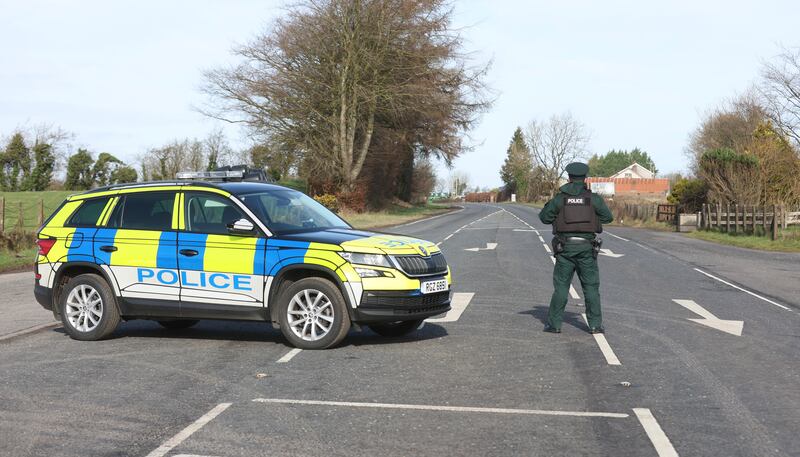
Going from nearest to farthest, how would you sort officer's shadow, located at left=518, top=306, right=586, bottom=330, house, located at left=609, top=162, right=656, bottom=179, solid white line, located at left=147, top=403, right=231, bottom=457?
solid white line, located at left=147, top=403, right=231, bottom=457, officer's shadow, located at left=518, top=306, right=586, bottom=330, house, located at left=609, top=162, right=656, bottom=179

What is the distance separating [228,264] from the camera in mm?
8641

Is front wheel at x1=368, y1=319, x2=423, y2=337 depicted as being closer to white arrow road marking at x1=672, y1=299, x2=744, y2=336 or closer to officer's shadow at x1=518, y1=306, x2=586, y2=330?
officer's shadow at x1=518, y1=306, x2=586, y2=330

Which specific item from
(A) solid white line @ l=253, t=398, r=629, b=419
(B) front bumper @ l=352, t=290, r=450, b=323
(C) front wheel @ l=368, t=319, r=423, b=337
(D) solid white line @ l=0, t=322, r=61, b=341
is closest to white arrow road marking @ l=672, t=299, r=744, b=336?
(C) front wheel @ l=368, t=319, r=423, b=337

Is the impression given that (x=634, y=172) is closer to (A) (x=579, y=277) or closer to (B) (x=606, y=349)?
(A) (x=579, y=277)

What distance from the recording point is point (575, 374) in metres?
7.36

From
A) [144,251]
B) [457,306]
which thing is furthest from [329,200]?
[144,251]

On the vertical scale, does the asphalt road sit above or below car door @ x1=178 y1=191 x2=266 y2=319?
below

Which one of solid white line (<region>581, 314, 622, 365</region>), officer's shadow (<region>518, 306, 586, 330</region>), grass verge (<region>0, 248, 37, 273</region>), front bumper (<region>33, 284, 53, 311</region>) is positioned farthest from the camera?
grass verge (<region>0, 248, 37, 273</region>)

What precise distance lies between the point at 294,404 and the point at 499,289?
28.4 ft

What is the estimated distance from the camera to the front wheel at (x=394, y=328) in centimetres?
956

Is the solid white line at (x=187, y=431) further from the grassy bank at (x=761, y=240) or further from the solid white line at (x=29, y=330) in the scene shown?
the grassy bank at (x=761, y=240)

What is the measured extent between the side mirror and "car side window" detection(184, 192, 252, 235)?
19 cm

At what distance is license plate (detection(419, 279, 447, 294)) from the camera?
27.9ft

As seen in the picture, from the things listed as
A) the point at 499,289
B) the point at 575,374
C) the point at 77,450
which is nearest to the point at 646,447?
the point at 575,374
